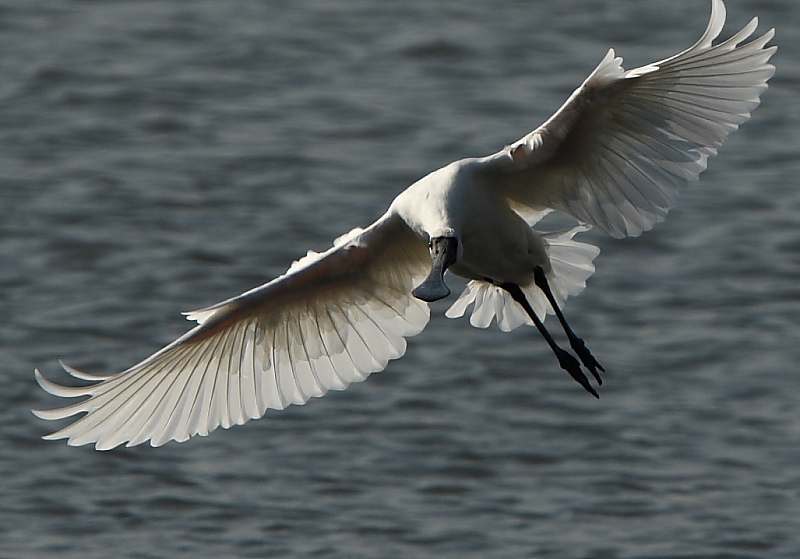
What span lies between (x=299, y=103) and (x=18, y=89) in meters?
2.74

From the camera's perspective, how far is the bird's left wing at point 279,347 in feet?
27.5

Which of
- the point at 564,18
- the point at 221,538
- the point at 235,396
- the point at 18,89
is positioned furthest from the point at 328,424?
the point at 564,18

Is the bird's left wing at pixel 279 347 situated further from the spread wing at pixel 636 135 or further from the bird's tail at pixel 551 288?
the spread wing at pixel 636 135

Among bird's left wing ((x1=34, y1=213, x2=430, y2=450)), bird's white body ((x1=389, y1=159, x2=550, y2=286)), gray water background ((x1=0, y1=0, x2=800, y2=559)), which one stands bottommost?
gray water background ((x1=0, y1=0, x2=800, y2=559))

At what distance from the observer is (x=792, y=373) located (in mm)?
12047

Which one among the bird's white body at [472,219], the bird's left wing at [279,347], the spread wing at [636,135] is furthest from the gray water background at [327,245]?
the spread wing at [636,135]

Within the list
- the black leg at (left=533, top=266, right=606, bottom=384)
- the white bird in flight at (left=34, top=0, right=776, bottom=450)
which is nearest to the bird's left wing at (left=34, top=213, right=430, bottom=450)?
the white bird in flight at (left=34, top=0, right=776, bottom=450)

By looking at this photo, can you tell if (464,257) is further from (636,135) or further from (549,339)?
(636,135)

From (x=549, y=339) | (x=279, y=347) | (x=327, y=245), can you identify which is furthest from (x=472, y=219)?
(x=327, y=245)

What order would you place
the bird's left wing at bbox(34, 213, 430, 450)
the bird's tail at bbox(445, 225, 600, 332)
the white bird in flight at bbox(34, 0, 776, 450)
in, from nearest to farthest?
the white bird in flight at bbox(34, 0, 776, 450) < the bird's left wing at bbox(34, 213, 430, 450) < the bird's tail at bbox(445, 225, 600, 332)

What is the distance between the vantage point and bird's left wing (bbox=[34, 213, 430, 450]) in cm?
839

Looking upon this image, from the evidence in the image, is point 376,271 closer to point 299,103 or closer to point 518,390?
point 518,390

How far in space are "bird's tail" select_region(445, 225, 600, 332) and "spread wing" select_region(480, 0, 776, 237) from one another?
0.58 metres

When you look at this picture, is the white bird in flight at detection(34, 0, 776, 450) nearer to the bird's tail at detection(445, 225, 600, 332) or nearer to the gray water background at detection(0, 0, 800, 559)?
the bird's tail at detection(445, 225, 600, 332)
